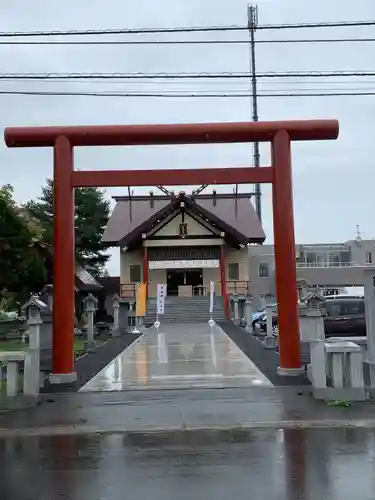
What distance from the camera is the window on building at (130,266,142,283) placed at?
40.7 metres

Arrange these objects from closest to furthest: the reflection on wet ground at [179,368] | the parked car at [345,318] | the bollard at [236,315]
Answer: the reflection on wet ground at [179,368]
the parked car at [345,318]
the bollard at [236,315]

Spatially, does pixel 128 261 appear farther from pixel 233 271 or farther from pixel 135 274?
pixel 233 271

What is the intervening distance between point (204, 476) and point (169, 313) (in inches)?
1145

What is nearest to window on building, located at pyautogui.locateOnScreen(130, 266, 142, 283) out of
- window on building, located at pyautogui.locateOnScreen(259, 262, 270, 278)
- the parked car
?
window on building, located at pyautogui.locateOnScreen(259, 262, 270, 278)

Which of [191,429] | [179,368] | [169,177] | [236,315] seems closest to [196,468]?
[191,429]

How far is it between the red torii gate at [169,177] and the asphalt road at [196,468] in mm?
4085

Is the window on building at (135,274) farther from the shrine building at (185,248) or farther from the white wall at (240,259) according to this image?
the white wall at (240,259)

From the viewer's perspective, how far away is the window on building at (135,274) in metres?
40.7

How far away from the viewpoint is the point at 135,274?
134 feet

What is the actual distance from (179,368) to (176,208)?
26450mm

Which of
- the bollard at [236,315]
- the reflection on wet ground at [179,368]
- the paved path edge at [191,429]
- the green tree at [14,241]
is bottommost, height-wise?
the paved path edge at [191,429]

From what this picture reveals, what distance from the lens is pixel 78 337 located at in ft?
85.2

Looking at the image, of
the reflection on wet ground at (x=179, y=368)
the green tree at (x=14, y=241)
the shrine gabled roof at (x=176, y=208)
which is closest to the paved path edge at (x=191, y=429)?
the reflection on wet ground at (x=179, y=368)

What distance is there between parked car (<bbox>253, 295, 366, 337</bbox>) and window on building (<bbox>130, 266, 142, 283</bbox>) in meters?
20.9
